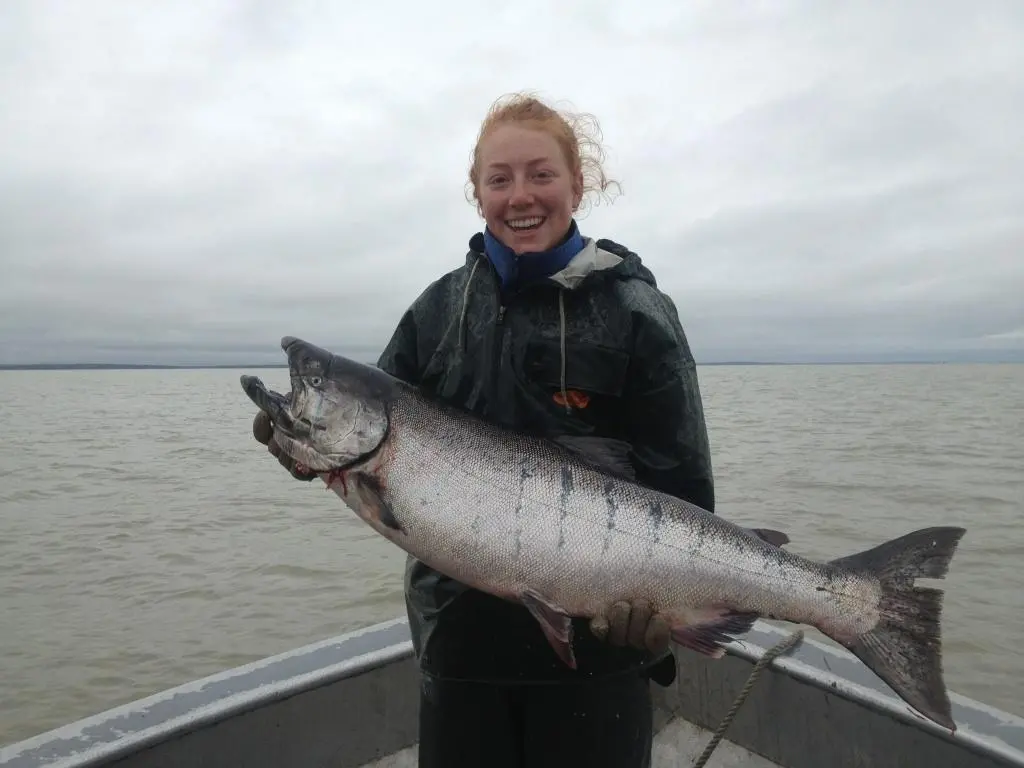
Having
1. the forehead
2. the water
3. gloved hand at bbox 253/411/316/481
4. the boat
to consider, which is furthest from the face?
the water

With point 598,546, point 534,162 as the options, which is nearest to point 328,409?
point 598,546

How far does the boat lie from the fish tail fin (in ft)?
3.65

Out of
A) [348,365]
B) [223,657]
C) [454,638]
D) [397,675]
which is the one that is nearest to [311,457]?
A: [348,365]

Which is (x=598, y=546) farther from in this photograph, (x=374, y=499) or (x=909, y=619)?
(x=909, y=619)

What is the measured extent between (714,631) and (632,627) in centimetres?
35

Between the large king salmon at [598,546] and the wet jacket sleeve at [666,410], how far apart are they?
0.34ft

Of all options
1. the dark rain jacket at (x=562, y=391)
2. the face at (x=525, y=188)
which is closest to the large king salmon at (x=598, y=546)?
the dark rain jacket at (x=562, y=391)

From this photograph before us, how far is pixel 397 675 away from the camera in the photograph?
455 cm

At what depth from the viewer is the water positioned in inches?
307

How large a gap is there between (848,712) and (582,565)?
233 centimetres

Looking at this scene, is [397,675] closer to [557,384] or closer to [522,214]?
[557,384]

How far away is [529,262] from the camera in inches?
119

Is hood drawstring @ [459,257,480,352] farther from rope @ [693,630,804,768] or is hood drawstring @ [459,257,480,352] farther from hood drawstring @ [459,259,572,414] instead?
rope @ [693,630,804,768]

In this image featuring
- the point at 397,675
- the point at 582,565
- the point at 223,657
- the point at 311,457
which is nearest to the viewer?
the point at 582,565
